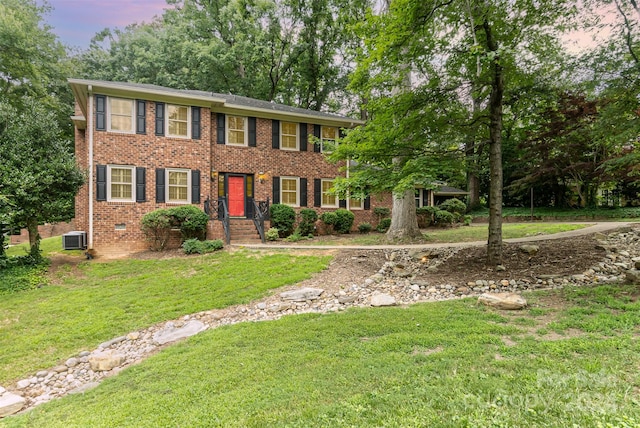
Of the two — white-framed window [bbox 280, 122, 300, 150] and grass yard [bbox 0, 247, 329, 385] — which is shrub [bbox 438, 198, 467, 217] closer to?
white-framed window [bbox 280, 122, 300, 150]

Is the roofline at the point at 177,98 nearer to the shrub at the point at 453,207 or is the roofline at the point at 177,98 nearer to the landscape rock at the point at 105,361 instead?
the shrub at the point at 453,207

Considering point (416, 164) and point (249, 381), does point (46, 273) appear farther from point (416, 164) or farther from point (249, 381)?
point (416, 164)

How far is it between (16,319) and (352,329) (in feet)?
22.3

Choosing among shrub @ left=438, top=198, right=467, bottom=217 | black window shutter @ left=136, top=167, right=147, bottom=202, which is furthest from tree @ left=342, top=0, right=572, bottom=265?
shrub @ left=438, top=198, right=467, bottom=217

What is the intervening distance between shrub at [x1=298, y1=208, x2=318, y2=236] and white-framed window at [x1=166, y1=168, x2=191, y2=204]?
14.7ft

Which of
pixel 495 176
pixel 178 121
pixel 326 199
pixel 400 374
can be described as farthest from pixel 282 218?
pixel 400 374

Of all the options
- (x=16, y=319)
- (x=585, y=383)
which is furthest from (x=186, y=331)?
(x=585, y=383)

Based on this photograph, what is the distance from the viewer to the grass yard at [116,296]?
17.9ft

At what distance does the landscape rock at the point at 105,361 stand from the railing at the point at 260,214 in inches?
271

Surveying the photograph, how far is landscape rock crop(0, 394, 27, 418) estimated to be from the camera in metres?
3.85

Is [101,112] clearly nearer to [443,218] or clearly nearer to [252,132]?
[252,132]

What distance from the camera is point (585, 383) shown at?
2451mm

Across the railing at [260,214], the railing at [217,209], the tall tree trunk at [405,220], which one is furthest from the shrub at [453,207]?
the railing at [217,209]

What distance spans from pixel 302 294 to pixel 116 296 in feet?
14.3
